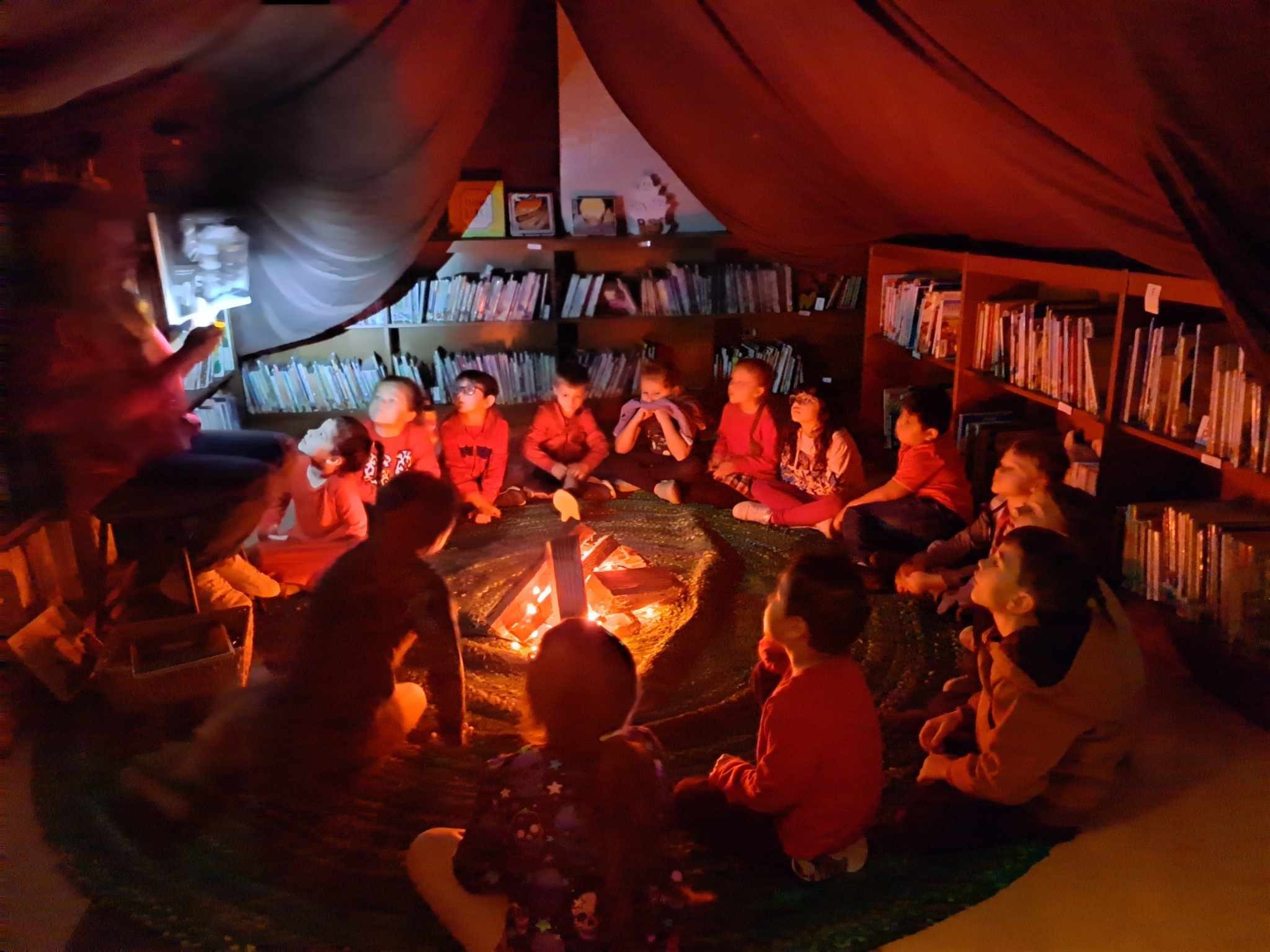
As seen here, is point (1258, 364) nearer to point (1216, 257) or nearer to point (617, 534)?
point (1216, 257)

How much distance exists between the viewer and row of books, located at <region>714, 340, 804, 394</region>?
5484mm

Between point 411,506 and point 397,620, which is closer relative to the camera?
point 397,620

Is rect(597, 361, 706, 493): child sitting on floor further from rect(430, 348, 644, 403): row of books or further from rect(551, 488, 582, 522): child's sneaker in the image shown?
rect(430, 348, 644, 403): row of books

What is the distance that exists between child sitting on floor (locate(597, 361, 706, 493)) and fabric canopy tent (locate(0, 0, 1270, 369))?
902 millimetres

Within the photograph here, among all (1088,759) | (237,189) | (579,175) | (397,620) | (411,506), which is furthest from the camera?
(579,175)

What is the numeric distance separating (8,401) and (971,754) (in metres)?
2.49

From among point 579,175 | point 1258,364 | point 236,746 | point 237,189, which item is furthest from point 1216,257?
point 579,175

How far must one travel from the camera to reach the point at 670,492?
4.25 metres

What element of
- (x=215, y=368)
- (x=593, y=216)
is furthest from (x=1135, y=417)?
(x=215, y=368)

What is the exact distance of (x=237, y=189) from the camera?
3.66m

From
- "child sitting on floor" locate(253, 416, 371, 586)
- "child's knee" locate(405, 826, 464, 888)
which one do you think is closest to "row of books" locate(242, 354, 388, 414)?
"child sitting on floor" locate(253, 416, 371, 586)

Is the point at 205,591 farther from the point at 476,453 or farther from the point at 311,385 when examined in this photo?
the point at 311,385

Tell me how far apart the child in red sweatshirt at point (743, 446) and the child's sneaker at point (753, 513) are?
0.14 m

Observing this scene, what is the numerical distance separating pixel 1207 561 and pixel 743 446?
2010 millimetres
